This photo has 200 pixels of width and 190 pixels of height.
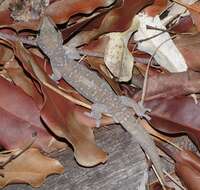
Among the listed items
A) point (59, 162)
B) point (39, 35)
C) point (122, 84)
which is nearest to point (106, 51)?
point (122, 84)

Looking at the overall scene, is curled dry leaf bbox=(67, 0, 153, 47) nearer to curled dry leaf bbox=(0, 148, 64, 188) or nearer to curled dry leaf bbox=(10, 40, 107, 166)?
curled dry leaf bbox=(10, 40, 107, 166)

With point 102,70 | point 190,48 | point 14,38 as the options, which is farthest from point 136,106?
point 14,38

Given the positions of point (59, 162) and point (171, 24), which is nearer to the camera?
point (59, 162)

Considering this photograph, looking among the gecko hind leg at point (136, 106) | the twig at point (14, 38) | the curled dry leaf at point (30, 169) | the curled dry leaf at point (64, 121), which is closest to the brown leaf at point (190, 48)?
the gecko hind leg at point (136, 106)

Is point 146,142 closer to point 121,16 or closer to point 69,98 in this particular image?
point 69,98

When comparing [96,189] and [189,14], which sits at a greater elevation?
[189,14]

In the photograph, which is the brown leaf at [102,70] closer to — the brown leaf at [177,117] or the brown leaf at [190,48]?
the brown leaf at [177,117]

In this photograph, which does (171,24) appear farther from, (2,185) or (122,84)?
(2,185)
